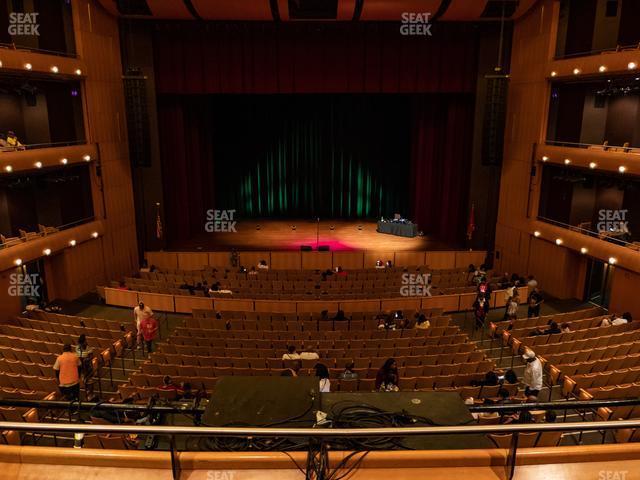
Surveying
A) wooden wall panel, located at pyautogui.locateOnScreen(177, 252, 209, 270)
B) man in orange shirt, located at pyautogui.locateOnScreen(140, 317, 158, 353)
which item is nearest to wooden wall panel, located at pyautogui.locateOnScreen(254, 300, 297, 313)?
man in orange shirt, located at pyautogui.locateOnScreen(140, 317, 158, 353)

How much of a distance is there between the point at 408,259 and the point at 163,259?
10.0m

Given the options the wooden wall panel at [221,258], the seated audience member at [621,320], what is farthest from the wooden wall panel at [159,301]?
the seated audience member at [621,320]

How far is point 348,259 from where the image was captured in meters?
20.4

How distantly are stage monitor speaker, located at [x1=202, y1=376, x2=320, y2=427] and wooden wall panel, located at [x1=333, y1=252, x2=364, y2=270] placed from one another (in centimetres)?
1683

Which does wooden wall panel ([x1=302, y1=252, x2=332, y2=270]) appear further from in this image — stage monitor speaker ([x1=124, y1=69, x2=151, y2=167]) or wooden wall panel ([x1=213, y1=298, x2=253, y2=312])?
stage monitor speaker ([x1=124, y1=69, x2=151, y2=167])

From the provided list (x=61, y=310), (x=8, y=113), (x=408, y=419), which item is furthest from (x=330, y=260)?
(x=408, y=419)

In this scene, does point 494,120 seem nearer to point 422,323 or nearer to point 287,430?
point 422,323

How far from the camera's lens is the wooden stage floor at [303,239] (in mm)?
21984

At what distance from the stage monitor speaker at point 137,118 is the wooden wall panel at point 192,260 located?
3.88 meters

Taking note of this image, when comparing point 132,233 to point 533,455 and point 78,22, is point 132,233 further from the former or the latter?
point 533,455

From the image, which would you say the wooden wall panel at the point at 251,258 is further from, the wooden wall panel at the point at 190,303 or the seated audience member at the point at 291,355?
the seated audience member at the point at 291,355

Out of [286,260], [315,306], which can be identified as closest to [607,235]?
[315,306]

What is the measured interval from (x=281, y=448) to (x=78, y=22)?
18.3 m

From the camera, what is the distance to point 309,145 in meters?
28.0
